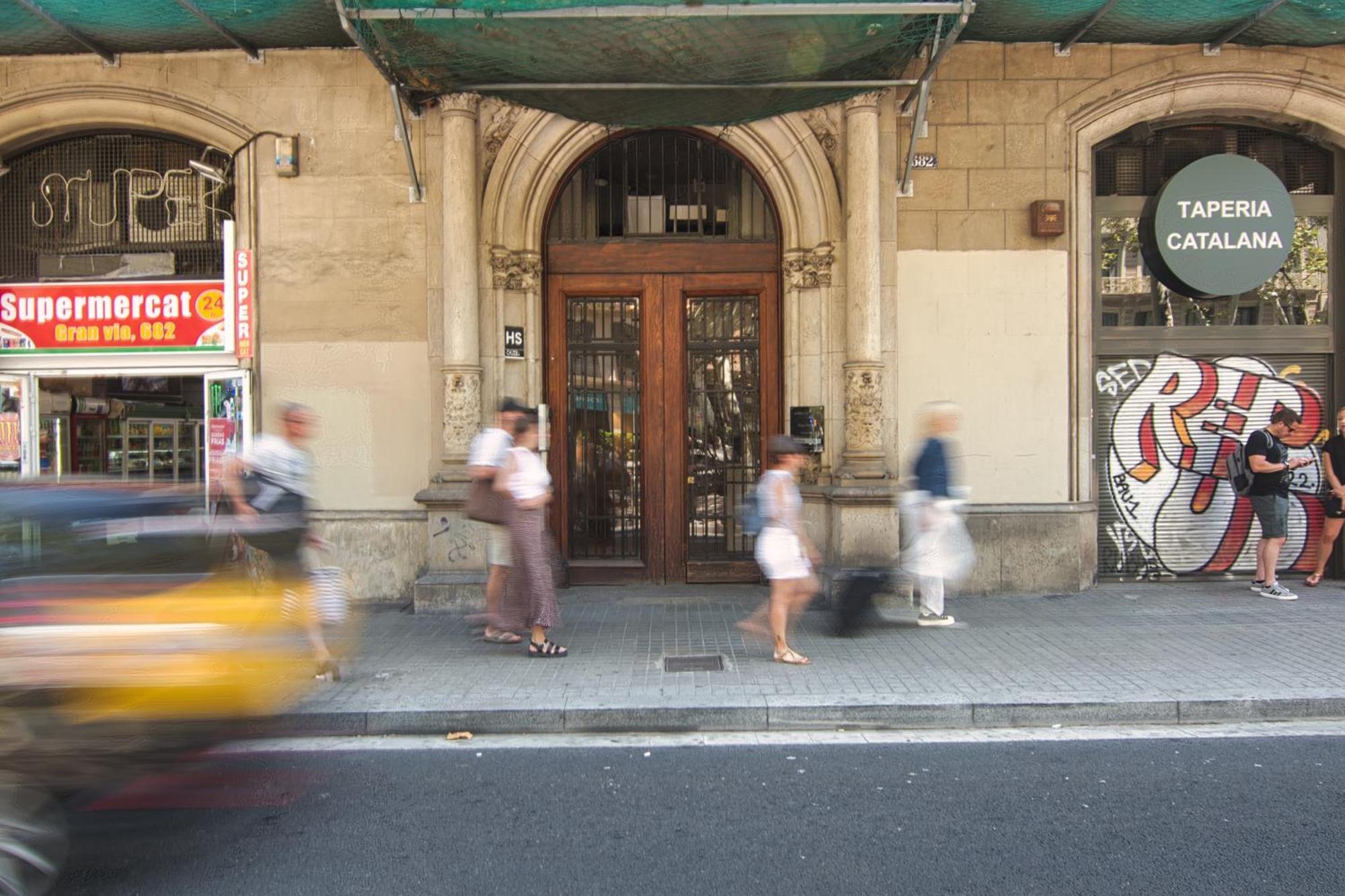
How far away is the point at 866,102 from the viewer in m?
8.32

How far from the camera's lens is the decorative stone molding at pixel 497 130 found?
8.66 m

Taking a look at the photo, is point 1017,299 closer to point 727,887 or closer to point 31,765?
point 727,887

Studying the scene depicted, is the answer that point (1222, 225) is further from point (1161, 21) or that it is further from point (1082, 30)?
point (1082, 30)

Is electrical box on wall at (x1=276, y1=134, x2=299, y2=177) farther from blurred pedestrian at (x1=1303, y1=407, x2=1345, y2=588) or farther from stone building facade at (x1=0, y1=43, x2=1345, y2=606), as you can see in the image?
blurred pedestrian at (x1=1303, y1=407, x2=1345, y2=588)

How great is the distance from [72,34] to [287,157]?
2155 mm

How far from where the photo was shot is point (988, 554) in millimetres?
8891

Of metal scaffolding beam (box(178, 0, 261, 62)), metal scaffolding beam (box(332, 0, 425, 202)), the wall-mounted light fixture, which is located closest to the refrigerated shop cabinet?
the wall-mounted light fixture

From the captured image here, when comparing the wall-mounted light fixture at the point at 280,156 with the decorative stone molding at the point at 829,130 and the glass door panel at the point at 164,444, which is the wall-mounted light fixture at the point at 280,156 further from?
the decorative stone molding at the point at 829,130

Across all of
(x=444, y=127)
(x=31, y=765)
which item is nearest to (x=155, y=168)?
(x=444, y=127)

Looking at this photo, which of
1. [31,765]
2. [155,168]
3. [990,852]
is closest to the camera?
[31,765]

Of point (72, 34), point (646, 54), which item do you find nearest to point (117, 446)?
point (72, 34)

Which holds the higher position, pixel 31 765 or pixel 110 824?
pixel 31 765

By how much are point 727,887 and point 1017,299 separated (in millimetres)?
7194

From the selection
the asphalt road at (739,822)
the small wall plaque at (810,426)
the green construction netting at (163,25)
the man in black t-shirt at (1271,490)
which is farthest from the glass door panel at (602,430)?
the man in black t-shirt at (1271,490)
